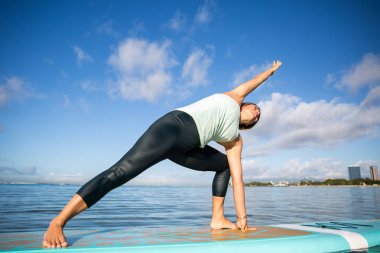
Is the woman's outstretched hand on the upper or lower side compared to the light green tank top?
upper

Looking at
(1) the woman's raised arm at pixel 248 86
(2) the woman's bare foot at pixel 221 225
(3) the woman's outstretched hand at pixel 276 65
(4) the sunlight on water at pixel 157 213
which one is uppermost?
(3) the woman's outstretched hand at pixel 276 65

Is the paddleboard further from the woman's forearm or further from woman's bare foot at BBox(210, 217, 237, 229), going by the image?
the woman's forearm

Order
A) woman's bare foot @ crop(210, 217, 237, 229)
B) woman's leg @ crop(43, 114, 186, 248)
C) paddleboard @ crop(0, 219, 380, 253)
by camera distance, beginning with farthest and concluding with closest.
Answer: woman's bare foot @ crop(210, 217, 237, 229) < woman's leg @ crop(43, 114, 186, 248) < paddleboard @ crop(0, 219, 380, 253)

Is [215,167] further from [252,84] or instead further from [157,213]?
[157,213]

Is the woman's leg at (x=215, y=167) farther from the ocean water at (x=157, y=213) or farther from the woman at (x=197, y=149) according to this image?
the ocean water at (x=157, y=213)

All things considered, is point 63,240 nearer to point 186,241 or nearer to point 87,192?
point 87,192

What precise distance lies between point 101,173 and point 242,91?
167 centimetres

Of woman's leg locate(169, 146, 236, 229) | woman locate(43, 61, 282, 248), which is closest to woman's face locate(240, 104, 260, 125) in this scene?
woman locate(43, 61, 282, 248)

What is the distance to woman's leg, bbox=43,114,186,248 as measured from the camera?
2.05 metres

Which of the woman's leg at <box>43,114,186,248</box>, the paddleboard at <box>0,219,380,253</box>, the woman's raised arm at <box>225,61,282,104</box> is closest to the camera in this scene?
the paddleboard at <box>0,219,380,253</box>

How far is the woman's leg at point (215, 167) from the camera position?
123 inches

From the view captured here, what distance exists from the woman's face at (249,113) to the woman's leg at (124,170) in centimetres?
88

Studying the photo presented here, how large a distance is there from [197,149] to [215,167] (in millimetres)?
347

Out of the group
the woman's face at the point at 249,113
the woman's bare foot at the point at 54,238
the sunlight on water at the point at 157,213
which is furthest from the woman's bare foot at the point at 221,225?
the sunlight on water at the point at 157,213
